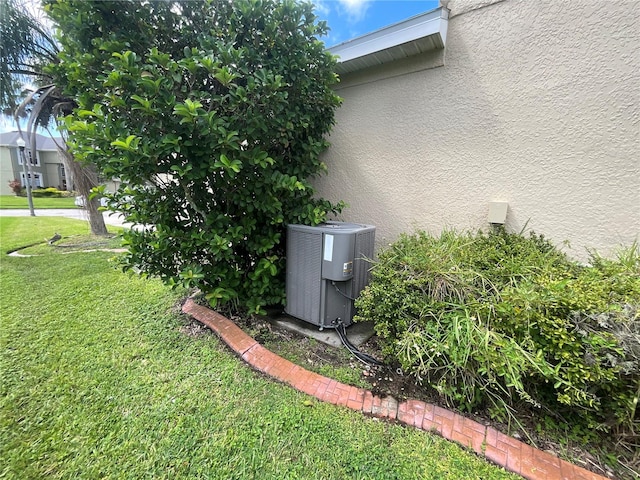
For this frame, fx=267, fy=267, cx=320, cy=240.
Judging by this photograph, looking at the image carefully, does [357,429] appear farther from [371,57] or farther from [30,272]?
[30,272]

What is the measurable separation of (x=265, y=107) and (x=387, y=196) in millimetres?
2234

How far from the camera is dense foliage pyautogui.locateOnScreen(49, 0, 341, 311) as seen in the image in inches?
94.6

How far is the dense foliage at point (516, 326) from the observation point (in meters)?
1.76

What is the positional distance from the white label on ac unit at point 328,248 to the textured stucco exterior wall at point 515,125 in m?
1.49

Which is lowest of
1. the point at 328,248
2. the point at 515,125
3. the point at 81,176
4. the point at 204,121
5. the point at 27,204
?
the point at 27,204

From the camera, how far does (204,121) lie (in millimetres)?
2385

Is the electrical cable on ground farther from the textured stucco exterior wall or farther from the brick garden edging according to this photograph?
the textured stucco exterior wall

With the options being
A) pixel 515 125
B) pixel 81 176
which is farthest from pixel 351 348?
pixel 81 176

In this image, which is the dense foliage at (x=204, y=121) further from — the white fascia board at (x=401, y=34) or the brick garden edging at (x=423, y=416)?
the white fascia board at (x=401, y=34)

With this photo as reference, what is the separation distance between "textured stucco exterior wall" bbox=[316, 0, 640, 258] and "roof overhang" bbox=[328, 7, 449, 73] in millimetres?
144

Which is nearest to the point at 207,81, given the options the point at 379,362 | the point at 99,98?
the point at 99,98

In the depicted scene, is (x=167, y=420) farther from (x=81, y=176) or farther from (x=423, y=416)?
(x=81, y=176)

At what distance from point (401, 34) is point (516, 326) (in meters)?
3.61

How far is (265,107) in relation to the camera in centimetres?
276
